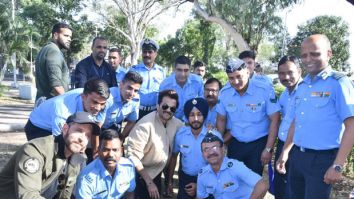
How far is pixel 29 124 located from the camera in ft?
12.6

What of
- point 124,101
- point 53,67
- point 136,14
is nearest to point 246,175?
point 124,101

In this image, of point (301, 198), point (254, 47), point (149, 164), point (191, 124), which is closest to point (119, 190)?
point (149, 164)

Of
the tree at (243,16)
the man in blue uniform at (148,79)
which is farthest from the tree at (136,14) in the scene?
the man in blue uniform at (148,79)

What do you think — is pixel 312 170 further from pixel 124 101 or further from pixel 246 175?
pixel 124 101

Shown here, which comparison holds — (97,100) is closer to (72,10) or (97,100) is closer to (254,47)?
(254,47)

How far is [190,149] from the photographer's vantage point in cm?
429

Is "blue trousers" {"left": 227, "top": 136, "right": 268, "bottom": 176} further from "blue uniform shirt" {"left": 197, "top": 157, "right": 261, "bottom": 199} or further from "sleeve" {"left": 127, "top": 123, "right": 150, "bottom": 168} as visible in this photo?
"sleeve" {"left": 127, "top": 123, "right": 150, "bottom": 168}

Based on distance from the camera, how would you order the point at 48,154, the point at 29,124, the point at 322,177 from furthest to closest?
the point at 29,124, the point at 322,177, the point at 48,154

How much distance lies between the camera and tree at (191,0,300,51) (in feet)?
60.7

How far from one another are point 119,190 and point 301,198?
5.39ft

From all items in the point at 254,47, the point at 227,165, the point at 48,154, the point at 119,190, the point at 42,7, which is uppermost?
the point at 42,7

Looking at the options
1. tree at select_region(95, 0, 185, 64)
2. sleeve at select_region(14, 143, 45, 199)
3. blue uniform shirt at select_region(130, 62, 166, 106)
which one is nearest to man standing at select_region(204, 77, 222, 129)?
blue uniform shirt at select_region(130, 62, 166, 106)

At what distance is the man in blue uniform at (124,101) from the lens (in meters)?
4.30

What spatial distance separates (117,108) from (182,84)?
1.25 m
